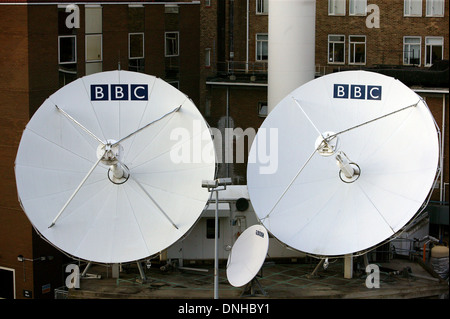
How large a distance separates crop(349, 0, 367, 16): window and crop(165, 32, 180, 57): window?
1169cm

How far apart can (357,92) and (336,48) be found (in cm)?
2349

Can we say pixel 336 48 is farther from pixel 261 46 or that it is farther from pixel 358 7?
pixel 261 46

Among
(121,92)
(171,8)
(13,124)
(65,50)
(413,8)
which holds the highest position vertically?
(413,8)

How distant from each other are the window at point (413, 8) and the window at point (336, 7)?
3.70m

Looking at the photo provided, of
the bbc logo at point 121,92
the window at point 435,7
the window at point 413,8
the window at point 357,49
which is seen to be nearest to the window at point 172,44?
the window at point 357,49

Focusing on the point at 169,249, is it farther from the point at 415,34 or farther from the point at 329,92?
the point at 415,34

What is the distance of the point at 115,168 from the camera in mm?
39250

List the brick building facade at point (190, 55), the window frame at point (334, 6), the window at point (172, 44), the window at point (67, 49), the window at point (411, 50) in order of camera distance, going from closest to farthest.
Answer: the brick building facade at point (190, 55), the window at point (67, 49), the window at point (172, 44), the window at point (411, 50), the window frame at point (334, 6)

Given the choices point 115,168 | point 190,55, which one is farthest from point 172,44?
point 115,168

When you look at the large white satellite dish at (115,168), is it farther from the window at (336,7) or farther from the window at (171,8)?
the window at (336,7)

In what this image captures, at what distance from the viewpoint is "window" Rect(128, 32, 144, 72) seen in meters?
53.2

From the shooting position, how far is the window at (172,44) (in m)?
56.1
